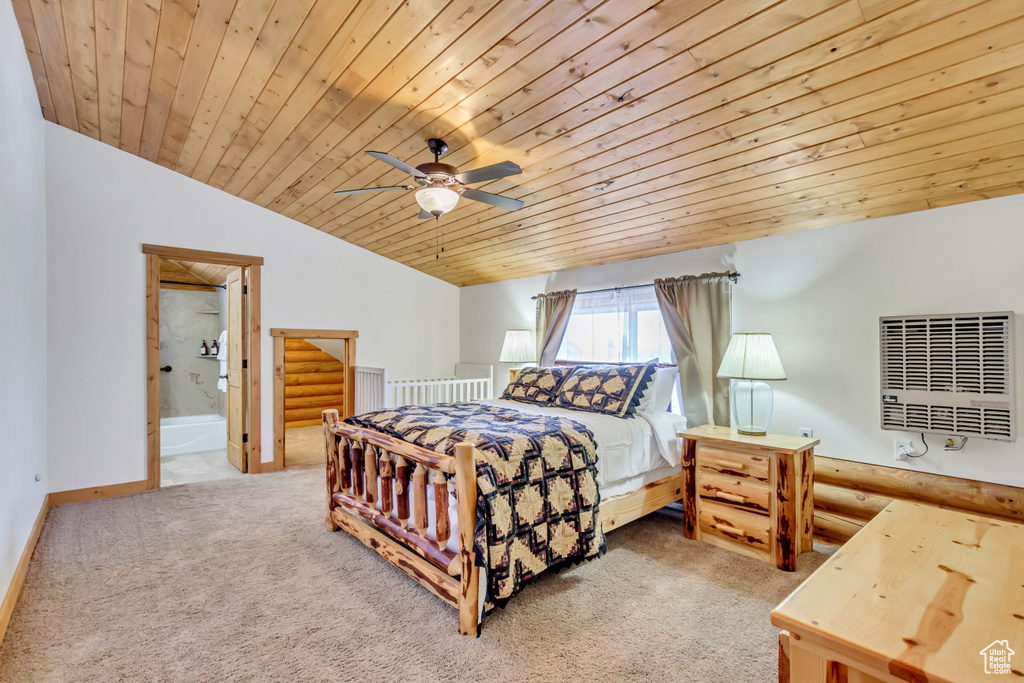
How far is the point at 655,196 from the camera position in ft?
9.86

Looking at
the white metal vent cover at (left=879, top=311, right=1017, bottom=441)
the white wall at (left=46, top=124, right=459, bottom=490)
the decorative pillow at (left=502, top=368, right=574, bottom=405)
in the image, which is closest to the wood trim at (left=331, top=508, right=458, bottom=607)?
the decorative pillow at (left=502, top=368, right=574, bottom=405)

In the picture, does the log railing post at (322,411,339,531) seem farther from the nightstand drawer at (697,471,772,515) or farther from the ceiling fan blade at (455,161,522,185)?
the nightstand drawer at (697,471,772,515)

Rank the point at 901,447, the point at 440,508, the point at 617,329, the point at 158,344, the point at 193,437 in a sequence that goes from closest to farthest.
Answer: the point at 440,508, the point at 901,447, the point at 158,344, the point at 617,329, the point at 193,437

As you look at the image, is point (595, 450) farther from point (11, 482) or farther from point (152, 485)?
point (152, 485)

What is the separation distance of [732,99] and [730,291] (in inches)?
61.9

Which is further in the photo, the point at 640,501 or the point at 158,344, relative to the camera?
the point at 158,344

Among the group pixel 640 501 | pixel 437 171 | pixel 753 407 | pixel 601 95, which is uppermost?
pixel 601 95

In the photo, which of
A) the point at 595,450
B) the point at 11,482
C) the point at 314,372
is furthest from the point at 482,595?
the point at 314,372

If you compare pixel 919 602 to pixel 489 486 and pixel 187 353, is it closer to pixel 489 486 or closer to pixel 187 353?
pixel 489 486

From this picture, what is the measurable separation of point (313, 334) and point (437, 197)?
2.92 m

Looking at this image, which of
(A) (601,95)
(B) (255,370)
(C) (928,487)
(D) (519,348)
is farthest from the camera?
(D) (519,348)

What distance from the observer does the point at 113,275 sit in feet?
12.6

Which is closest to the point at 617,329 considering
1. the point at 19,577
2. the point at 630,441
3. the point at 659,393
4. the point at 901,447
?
the point at 659,393

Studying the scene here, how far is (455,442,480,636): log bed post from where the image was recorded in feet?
6.33
